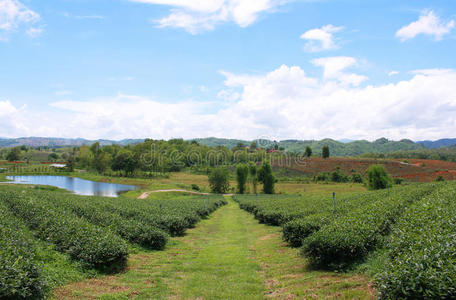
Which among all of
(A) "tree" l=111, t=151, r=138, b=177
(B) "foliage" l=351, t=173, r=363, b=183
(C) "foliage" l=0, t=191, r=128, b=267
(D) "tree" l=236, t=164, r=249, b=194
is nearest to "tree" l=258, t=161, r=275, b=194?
(D) "tree" l=236, t=164, r=249, b=194

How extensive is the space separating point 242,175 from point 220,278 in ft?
233

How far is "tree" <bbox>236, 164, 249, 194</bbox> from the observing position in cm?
8138

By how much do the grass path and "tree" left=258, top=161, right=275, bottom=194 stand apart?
61047 millimetres

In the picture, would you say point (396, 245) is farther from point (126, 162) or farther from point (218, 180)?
point (126, 162)

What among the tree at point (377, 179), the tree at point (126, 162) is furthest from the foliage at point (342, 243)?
the tree at point (126, 162)

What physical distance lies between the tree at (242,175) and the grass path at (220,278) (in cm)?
6479

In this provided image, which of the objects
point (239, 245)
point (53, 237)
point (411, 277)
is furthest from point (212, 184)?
→ point (411, 277)

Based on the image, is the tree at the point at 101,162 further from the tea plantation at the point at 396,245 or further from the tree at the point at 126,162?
the tea plantation at the point at 396,245

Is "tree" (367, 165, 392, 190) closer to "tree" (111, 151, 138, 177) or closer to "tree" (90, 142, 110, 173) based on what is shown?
"tree" (111, 151, 138, 177)

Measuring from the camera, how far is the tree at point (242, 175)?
81375mm

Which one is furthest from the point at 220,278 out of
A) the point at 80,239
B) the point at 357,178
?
the point at 357,178

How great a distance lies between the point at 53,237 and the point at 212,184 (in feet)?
230

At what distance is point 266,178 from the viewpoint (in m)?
77.2

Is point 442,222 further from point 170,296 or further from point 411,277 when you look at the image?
point 170,296
